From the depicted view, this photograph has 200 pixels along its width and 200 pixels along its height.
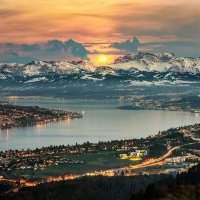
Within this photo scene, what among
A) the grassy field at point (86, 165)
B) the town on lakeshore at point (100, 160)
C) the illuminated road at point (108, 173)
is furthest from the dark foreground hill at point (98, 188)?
the grassy field at point (86, 165)

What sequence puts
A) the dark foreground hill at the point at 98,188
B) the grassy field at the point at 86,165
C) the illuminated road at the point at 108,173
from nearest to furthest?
the dark foreground hill at the point at 98,188 → the illuminated road at the point at 108,173 → the grassy field at the point at 86,165

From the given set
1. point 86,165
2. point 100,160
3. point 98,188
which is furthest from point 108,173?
point 98,188

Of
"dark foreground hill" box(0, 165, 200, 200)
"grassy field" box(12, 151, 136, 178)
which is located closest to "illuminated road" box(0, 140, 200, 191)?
"grassy field" box(12, 151, 136, 178)

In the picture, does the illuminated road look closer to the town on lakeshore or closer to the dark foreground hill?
the town on lakeshore

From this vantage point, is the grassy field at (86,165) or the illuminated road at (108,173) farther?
the grassy field at (86,165)

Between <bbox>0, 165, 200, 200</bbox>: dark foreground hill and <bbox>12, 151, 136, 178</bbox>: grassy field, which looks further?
<bbox>12, 151, 136, 178</bbox>: grassy field

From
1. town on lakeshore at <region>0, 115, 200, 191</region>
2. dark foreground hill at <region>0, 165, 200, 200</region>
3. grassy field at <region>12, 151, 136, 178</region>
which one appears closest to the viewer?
dark foreground hill at <region>0, 165, 200, 200</region>

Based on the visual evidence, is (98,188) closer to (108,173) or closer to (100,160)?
(108,173)

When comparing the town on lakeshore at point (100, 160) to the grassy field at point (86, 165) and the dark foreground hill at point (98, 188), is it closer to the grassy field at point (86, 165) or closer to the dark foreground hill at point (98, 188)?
the grassy field at point (86, 165)

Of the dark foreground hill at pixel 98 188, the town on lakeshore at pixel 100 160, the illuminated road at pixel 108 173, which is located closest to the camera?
the dark foreground hill at pixel 98 188
